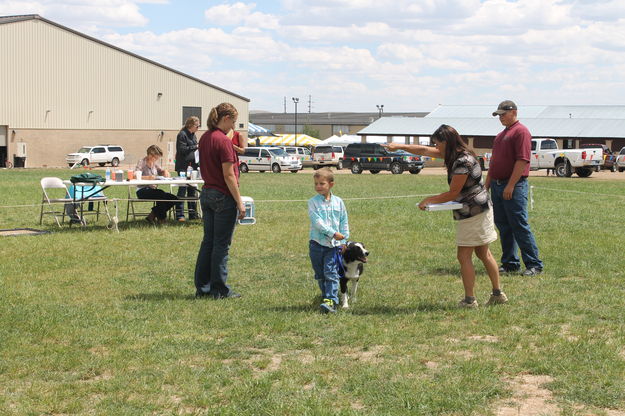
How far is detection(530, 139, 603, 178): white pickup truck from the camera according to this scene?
125 feet

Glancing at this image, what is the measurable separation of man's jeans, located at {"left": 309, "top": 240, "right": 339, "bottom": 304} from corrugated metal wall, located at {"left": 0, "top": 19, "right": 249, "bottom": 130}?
46.7 m

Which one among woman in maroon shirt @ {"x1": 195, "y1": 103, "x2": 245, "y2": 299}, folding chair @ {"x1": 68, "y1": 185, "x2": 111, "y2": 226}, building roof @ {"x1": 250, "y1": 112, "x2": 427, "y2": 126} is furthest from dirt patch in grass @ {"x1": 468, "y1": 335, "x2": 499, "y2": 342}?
building roof @ {"x1": 250, "y1": 112, "x2": 427, "y2": 126}

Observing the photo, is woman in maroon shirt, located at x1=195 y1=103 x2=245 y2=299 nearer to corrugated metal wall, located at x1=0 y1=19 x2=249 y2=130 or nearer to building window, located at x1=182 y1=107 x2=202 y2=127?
corrugated metal wall, located at x1=0 y1=19 x2=249 y2=130

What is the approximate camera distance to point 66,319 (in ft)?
23.1

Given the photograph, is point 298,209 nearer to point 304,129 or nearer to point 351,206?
point 351,206

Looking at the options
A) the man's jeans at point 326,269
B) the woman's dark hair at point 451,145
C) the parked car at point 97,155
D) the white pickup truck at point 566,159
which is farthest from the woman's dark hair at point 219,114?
the parked car at point 97,155

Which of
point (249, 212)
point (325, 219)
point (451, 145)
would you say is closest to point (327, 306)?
point (325, 219)

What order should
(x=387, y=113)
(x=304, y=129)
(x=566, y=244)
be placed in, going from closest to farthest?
(x=566, y=244)
(x=304, y=129)
(x=387, y=113)

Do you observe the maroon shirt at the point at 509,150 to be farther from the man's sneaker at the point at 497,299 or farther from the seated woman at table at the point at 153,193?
the seated woman at table at the point at 153,193

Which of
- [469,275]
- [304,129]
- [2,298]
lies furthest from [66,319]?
A: [304,129]

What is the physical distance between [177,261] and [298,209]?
7.34m

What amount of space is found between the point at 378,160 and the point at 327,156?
7.24 meters

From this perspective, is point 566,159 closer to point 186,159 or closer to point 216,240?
point 186,159

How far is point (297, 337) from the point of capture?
21.2 ft
